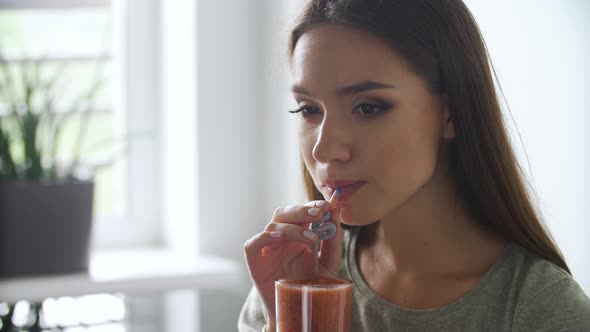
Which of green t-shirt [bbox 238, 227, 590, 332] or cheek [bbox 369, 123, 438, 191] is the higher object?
cheek [bbox 369, 123, 438, 191]

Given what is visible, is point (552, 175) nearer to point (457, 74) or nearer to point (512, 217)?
point (512, 217)

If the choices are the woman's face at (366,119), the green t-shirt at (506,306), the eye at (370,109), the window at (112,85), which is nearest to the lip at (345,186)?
the woman's face at (366,119)

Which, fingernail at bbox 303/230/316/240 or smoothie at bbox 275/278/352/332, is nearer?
smoothie at bbox 275/278/352/332

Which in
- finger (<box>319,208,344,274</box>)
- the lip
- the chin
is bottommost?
finger (<box>319,208,344,274</box>)

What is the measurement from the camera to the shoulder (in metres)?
1.08

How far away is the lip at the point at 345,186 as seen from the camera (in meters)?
1.18

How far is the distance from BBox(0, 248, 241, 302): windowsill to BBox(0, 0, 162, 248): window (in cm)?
31

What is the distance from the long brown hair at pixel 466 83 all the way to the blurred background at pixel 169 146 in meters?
0.81

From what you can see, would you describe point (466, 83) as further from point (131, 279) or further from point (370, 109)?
point (131, 279)

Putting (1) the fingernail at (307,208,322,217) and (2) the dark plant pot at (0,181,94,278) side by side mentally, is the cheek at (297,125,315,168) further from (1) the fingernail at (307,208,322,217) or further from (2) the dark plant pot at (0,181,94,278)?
(2) the dark plant pot at (0,181,94,278)

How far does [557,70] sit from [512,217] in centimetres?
28

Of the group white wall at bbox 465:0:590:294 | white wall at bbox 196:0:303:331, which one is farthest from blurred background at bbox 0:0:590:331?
white wall at bbox 465:0:590:294

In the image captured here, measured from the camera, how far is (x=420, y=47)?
3.81 ft

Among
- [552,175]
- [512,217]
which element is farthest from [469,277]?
[552,175]
